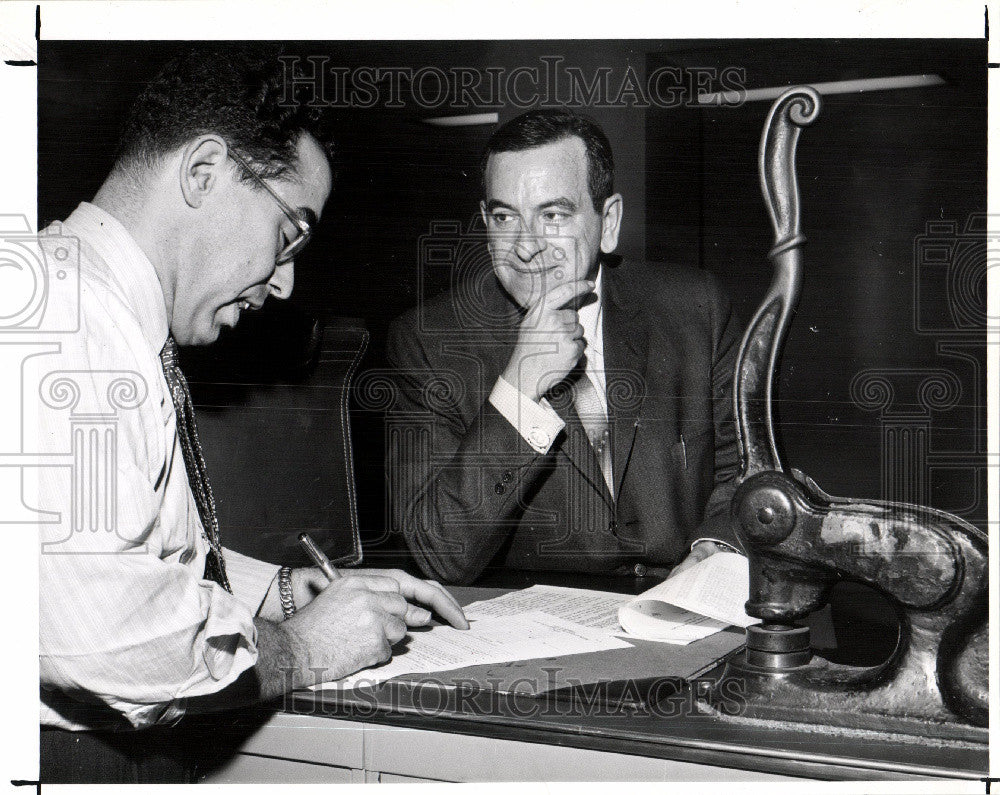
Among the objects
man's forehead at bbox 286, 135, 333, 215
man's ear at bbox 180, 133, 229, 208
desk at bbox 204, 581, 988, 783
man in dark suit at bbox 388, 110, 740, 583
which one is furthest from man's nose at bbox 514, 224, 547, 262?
desk at bbox 204, 581, 988, 783

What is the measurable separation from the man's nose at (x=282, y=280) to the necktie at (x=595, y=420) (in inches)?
21.0

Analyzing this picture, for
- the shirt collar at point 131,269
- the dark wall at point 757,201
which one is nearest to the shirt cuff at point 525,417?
the dark wall at point 757,201

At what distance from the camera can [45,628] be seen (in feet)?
3.98

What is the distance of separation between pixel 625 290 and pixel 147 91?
0.89 meters

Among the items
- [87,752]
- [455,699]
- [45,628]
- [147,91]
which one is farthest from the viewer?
[147,91]

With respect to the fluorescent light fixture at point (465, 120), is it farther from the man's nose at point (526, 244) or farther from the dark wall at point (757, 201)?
the man's nose at point (526, 244)

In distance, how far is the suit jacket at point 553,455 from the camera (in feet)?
5.34

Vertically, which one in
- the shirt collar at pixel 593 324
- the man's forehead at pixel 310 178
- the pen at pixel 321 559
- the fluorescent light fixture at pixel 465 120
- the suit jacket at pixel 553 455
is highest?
the fluorescent light fixture at pixel 465 120

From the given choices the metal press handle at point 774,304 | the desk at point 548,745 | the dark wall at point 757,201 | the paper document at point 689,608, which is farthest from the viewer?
the dark wall at point 757,201

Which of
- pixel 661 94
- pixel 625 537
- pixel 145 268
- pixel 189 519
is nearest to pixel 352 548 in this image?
pixel 189 519

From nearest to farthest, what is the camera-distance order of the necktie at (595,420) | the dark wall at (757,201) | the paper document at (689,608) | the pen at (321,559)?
the paper document at (689,608) → the pen at (321,559) → the dark wall at (757,201) → the necktie at (595,420)

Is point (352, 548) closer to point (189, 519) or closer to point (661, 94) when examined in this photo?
point (189, 519)

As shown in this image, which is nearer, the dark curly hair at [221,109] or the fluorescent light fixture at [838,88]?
the dark curly hair at [221,109]

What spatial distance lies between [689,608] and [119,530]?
0.80 m
